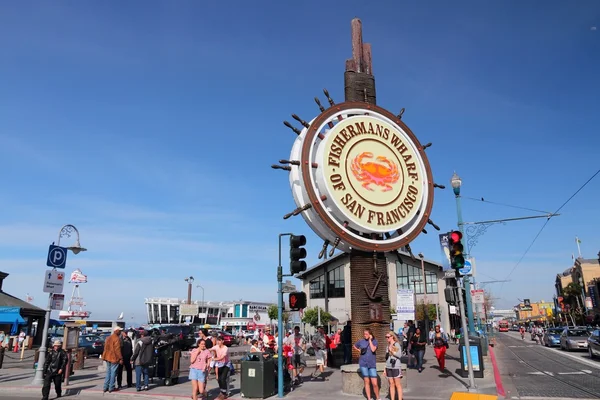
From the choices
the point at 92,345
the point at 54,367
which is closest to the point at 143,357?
the point at 54,367

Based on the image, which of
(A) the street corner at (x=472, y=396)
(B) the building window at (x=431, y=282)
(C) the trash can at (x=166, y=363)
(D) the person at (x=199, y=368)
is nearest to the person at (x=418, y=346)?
(A) the street corner at (x=472, y=396)

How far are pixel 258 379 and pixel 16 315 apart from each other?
3093 centimetres

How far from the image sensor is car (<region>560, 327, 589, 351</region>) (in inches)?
1078

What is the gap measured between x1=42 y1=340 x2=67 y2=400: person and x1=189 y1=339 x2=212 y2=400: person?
3.85 m

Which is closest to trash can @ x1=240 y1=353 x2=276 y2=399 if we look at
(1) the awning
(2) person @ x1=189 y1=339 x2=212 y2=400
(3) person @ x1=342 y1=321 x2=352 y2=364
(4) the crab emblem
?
(2) person @ x1=189 y1=339 x2=212 y2=400

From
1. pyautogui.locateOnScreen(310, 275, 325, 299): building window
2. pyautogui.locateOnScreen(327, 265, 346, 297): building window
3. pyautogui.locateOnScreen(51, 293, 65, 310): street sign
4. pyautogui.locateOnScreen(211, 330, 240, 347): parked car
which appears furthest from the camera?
pyautogui.locateOnScreen(310, 275, 325, 299): building window

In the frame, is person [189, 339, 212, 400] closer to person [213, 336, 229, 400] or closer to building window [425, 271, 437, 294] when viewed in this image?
person [213, 336, 229, 400]

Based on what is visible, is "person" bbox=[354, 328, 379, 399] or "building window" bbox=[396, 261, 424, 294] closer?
"person" bbox=[354, 328, 379, 399]

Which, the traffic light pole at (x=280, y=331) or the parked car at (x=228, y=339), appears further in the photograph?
A: the parked car at (x=228, y=339)

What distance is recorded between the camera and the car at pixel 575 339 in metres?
27.4

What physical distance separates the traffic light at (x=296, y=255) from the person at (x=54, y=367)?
22.6 feet

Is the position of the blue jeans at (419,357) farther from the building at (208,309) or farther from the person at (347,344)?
the building at (208,309)

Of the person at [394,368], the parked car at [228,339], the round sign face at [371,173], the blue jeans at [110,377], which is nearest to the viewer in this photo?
the person at [394,368]

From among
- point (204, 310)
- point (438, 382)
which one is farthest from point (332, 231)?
point (204, 310)
